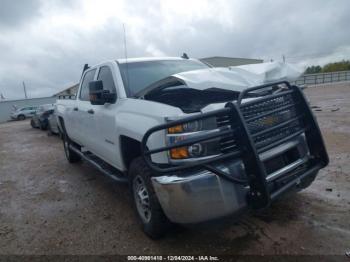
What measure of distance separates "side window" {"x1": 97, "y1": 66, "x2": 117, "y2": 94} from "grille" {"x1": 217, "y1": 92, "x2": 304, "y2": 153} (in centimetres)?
191

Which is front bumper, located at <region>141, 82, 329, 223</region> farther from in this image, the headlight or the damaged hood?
the damaged hood

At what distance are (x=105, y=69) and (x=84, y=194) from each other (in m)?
2.03

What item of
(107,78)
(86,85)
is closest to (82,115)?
(86,85)

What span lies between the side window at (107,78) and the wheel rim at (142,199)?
129cm

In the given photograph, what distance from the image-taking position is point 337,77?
39219 mm

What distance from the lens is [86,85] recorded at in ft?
17.6

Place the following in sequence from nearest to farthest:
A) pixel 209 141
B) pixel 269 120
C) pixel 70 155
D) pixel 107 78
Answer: pixel 209 141 → pixel 269 120 → pixel 107 78 → pixel 70 155

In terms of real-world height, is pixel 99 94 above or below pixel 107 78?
below

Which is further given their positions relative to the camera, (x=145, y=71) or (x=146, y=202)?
(x=145, y=71)

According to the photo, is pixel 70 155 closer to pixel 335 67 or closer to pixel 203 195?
pixel 203 195

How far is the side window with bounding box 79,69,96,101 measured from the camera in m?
5.17

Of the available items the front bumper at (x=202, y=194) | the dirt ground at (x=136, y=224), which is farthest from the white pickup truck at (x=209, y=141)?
the dirt ground at (x=136, y=224)

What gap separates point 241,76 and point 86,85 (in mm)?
3257

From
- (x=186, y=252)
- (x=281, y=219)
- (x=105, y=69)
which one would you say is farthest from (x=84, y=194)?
(x=281, y=219)
